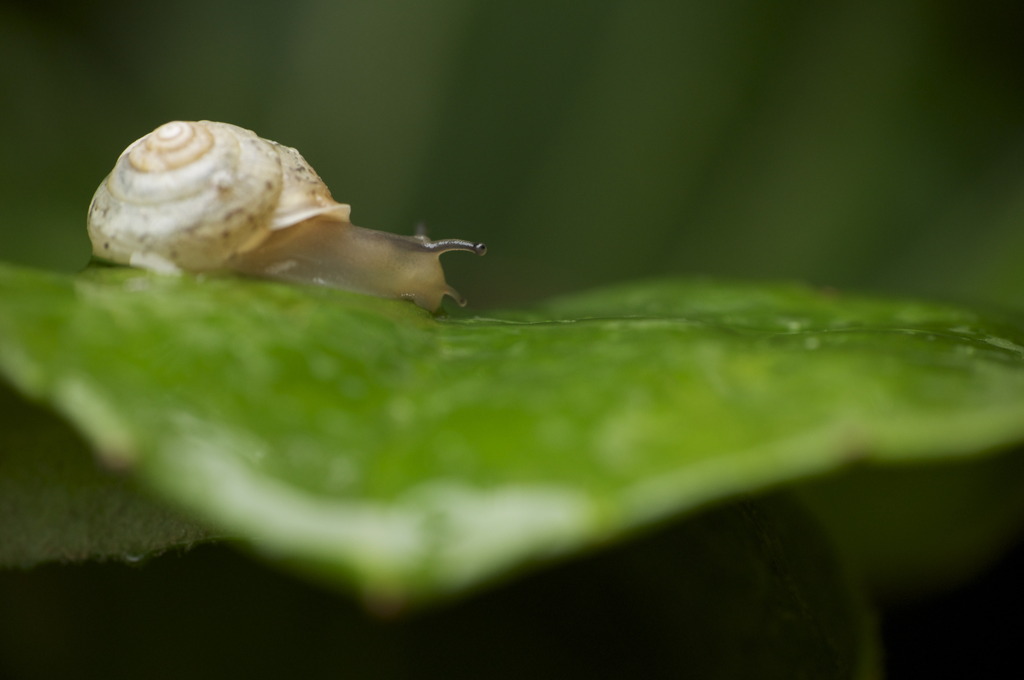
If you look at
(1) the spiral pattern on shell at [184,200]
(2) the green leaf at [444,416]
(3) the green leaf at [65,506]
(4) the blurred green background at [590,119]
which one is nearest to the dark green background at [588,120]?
(4) the blurred green background at [590,119]

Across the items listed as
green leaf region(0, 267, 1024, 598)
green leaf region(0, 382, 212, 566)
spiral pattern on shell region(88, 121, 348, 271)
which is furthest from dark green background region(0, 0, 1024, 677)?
green leaf region(0, 267, 1024, 598)

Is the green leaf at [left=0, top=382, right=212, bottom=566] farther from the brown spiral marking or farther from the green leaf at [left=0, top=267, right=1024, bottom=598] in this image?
the brown spiral marking

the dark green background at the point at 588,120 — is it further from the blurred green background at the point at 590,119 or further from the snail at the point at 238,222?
the snail at the point at 238,222

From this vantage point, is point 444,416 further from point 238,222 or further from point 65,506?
point 238,222

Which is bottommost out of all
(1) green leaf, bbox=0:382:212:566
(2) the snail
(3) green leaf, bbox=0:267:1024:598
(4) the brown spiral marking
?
(1) green leaf, bbox=0:382:212:566

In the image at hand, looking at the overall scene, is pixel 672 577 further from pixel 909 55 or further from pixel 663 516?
pixel 909 55

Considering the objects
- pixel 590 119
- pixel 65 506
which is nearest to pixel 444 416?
pixel 65 506
